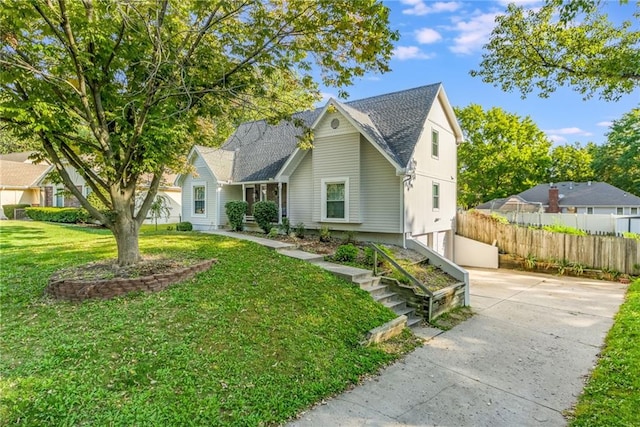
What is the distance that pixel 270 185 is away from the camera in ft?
52.0

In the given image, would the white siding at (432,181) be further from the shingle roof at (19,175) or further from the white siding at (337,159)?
the shingle roof at (19,175)

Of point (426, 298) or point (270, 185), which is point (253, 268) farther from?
point (270, 185)

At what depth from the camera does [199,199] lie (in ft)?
58.5

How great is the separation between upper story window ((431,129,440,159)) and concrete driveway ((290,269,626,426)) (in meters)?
6.88

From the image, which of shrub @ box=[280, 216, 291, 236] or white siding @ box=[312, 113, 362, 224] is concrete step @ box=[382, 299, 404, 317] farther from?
shrub @ box=[280, 216, 291, 236]

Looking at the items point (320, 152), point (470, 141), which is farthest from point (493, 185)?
point (320, 152)

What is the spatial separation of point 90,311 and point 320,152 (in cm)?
919

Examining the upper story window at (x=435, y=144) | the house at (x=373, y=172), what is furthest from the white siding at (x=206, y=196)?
the upper story window at (x=435, y=144)

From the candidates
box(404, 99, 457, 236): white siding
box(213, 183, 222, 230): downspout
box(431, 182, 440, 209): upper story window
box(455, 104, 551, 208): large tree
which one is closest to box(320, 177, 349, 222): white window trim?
box(404, 99, 457, 236): white siding

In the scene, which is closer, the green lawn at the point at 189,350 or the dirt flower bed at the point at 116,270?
the green lawn at the point at 189,350

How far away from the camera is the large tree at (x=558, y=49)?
866 cm

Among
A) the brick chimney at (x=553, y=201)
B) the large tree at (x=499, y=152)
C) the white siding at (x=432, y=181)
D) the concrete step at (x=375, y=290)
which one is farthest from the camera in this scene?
the large tree at (x=499, y=152)

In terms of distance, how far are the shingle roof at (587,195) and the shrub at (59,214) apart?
37.0 meters

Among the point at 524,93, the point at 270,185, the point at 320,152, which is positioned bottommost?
the point at 270,185
